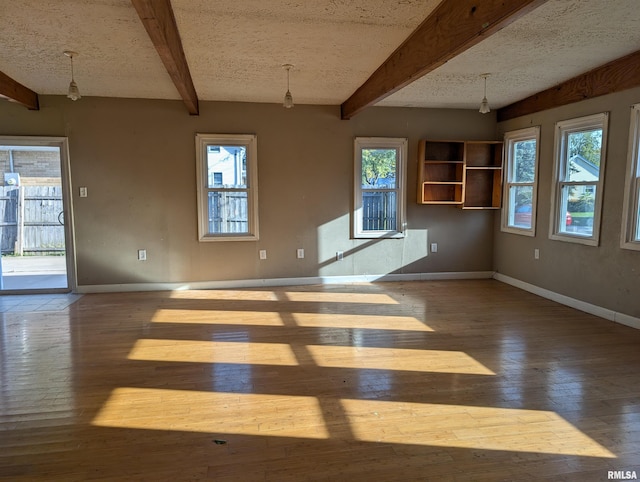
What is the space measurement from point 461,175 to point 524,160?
834mm

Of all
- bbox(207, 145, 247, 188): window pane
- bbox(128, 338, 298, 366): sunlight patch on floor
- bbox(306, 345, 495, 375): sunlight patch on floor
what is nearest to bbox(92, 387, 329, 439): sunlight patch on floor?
bbox(128, 338, 298, 366): sunlight patch on floor

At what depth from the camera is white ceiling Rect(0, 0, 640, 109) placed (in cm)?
278

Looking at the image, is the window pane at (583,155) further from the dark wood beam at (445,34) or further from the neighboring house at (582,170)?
the dark wood beam at (445,34)

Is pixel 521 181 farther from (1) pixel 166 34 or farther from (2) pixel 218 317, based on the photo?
(1) pixel 166 34

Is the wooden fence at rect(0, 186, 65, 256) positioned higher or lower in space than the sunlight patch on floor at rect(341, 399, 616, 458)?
higher

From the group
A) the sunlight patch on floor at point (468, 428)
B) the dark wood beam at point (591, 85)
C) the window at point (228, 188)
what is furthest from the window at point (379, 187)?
the sunlight patch on floor at point (468, 428)

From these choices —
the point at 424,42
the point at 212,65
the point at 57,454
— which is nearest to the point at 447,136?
the point at 424,42

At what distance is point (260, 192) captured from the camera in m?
5.57

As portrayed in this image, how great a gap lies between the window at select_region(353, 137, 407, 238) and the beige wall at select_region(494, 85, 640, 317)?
1.63 m

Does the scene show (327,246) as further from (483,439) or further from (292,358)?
(483,439)

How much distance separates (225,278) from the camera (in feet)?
18.4

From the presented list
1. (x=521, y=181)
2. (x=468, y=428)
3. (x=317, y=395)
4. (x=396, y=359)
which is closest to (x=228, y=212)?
(x=396, y=359)

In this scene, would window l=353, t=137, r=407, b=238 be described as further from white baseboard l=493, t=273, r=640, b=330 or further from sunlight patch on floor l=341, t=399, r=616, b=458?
sunlight patch on floor l=341, t=399, r=616, b=458

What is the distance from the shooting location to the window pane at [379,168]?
5828mm
